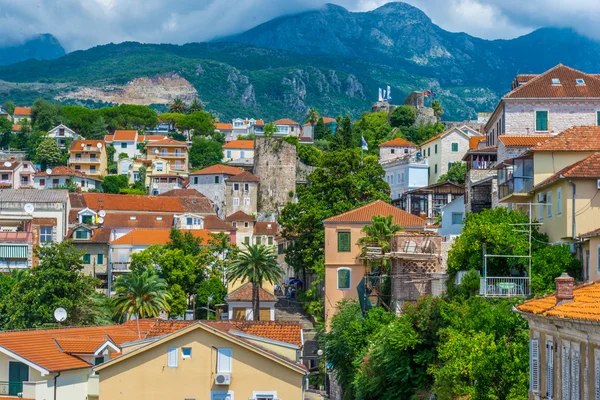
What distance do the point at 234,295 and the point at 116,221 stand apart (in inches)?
1345

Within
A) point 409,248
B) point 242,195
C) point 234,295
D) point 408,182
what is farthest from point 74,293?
point 242,195

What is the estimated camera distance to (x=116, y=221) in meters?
109

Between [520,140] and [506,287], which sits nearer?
[506,287]

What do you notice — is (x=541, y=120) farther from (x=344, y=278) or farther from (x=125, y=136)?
(x=125, y=136)

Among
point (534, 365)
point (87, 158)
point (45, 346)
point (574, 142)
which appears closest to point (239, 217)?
point (87, 158)

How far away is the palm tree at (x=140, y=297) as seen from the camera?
71688 mm

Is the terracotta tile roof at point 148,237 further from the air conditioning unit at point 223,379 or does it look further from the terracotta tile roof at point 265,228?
the air conditioning unit at point 223,379

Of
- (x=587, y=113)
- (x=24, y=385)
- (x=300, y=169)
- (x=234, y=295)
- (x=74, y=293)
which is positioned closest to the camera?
(x=24, y=385)

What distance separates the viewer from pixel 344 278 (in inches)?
2621

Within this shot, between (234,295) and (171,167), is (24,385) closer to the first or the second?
(234,295)

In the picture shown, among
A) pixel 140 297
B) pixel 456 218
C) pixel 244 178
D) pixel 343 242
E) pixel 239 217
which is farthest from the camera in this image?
pixel 244 178

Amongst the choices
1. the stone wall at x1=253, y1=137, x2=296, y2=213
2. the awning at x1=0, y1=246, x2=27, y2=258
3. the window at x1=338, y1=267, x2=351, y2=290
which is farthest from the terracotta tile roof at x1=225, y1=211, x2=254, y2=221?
the window at x1=338, y1=267, x2=351, y2=290

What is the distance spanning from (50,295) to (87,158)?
292 ft

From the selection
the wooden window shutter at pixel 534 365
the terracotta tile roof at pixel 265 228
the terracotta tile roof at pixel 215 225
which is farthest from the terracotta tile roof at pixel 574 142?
the terracotta tile roof at pixel 265 228
